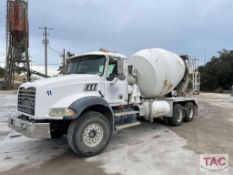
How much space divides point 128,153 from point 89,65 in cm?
252

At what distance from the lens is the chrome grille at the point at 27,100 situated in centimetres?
614

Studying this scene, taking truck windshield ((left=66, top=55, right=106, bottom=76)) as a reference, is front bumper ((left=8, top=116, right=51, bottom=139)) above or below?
below

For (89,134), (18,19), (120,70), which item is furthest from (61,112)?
(18,19)

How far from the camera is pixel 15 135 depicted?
8469 millimetres

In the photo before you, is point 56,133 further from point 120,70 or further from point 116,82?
point 120,70

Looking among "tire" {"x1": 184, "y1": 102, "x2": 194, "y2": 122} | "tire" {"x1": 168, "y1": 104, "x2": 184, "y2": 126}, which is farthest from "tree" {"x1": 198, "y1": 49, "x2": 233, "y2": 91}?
"tire" {"x1": 168, "y1": 104, "x2": 184, "y2": 126}

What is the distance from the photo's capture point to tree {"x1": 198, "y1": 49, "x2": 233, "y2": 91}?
177 ft

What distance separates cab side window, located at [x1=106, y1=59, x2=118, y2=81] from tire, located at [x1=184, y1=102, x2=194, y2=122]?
15.5 feet

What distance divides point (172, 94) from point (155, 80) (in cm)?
206

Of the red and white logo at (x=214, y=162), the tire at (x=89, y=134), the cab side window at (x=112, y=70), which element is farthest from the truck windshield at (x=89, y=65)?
the red and white logo at (x=214, y=162)

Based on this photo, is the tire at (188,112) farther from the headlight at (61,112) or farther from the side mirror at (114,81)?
the headlight at (61,112)

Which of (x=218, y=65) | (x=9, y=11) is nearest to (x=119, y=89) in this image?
(x=9, y=11)

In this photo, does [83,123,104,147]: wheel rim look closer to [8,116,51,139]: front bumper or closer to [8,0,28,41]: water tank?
[8,116,51,139]: front bumper

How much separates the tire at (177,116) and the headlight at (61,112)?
520 cm
